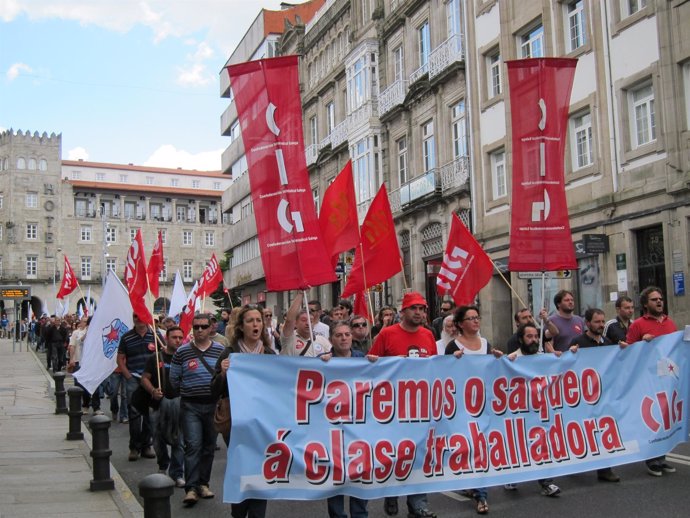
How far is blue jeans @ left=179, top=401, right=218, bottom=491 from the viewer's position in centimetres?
721

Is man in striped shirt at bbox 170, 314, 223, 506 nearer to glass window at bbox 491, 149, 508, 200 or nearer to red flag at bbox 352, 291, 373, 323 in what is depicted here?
red flag at bbox 352, 291, 373, 323

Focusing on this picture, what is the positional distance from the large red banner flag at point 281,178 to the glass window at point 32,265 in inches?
3445

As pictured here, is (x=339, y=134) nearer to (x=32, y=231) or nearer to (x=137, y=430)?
(x=137, y=430)

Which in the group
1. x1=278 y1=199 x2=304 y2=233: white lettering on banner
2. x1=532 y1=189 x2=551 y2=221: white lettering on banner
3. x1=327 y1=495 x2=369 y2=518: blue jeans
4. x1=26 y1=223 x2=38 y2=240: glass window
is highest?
x1=26 y1=223 x2=38 y2=240: glass window

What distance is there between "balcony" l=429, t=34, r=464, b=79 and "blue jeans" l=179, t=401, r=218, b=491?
766 inches

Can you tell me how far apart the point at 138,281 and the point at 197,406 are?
428 cm

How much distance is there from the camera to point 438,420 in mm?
6527

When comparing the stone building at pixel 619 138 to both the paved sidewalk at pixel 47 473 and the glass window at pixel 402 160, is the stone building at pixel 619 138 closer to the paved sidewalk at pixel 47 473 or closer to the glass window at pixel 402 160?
the glass window at pixel 402 160

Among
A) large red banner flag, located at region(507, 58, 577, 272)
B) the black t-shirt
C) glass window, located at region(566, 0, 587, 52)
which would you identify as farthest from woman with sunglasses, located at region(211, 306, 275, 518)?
glass window, located at region(566, 0, 587, 52)

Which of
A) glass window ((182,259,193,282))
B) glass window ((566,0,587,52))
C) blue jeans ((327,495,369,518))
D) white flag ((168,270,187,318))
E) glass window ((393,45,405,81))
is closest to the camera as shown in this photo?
blue jeans ((327,495,369,518))

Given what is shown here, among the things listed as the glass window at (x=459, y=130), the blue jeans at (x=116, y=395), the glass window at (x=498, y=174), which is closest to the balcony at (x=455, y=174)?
the glass window at (x=459, y=130)

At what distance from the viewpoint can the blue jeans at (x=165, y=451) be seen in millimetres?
8195

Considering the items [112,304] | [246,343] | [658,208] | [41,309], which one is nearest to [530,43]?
[658,208]

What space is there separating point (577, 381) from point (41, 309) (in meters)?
88.4
